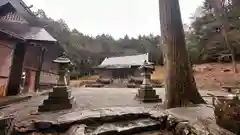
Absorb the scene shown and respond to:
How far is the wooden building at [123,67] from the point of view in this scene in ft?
69.7

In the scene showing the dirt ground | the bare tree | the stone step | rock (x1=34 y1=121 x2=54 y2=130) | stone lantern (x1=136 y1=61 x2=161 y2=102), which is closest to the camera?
the stone step

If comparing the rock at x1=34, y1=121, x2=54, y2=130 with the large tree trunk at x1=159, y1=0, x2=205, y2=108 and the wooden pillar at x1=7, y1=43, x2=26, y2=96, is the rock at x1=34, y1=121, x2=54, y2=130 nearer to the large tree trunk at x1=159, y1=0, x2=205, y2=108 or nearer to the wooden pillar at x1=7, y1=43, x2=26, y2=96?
the large tree trunk at x1=159, y1=0, x2=205, y2=108

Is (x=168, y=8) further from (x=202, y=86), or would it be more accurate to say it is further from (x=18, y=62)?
(x=202, y=86)

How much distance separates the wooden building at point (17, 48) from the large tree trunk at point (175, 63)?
5.10 meters

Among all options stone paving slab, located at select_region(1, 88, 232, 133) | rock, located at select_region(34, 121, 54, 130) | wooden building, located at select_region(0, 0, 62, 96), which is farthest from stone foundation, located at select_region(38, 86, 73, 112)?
wooden building, located at select_region(0, 0, 62, 96)

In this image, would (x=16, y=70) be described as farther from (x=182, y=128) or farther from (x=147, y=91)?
(x=182, y=128)

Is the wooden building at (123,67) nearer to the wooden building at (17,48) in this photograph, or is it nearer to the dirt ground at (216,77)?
the dirt ground at (216,77)

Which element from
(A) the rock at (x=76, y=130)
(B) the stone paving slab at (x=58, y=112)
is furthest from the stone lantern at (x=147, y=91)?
(A) the rock at (x=76, y=130)

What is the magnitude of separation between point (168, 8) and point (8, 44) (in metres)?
6.04

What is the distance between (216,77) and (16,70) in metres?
17.2

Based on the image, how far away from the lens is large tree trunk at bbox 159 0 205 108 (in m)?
4.48

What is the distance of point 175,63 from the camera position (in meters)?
4.58

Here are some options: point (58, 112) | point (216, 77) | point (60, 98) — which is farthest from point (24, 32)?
point (216, 77)

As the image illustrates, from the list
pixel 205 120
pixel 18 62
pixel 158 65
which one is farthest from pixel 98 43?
pixel 205 120
